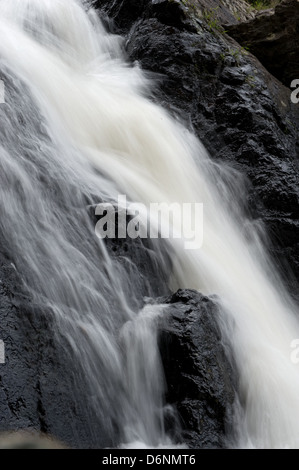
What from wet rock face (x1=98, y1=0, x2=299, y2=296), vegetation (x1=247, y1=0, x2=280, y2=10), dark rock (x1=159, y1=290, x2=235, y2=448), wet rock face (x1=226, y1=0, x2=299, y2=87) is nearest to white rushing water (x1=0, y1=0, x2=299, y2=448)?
dark rock (x1=159, y1=290, x2=235, y2=448)

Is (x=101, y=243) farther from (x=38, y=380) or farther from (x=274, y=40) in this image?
(x=274, y=40)

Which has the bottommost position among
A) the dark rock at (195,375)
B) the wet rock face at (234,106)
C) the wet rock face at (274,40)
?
the dark rock at (195,375)

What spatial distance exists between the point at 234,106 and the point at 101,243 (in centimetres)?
274

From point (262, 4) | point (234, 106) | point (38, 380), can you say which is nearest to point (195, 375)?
point (38, 380)

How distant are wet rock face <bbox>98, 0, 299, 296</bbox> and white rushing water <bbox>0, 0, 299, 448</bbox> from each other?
0.19 meters

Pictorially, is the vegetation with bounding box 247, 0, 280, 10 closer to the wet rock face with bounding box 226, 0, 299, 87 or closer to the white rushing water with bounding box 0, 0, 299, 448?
Result: the wet rock face with bounding box 226, 0, 299, 87

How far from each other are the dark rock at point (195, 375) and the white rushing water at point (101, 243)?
0.27 feet

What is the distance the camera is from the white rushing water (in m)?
3.19

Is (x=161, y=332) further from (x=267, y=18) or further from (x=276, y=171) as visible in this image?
(x=267, y=18)

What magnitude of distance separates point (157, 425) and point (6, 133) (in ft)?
7.26

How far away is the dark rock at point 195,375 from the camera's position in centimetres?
309

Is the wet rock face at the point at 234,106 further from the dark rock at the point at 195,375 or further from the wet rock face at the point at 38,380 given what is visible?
the wet rock face at the point at 38,380

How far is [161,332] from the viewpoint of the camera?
3.27 m

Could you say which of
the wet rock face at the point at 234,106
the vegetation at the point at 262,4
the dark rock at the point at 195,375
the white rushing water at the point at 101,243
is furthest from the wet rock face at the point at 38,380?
the vegetation at the point at 262,4
